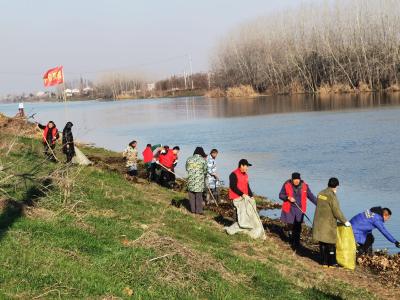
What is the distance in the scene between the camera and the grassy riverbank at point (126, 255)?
666 cm

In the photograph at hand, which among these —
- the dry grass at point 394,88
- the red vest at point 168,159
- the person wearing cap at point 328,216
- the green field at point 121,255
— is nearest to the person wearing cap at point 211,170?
the red vest at point 168,159

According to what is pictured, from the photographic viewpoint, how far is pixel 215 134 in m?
41.8

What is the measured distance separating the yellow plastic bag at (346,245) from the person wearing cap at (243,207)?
1926 mm

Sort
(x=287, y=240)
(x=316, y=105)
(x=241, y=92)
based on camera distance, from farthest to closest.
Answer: (x=241, y=92) < (x=316, y=105) < (x=287, y=240)

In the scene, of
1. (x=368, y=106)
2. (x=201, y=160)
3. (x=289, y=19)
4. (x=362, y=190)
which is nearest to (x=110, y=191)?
(x=201, y=160)

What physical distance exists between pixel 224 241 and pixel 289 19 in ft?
289

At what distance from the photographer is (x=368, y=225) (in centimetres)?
1111

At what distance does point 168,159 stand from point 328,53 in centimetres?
7129

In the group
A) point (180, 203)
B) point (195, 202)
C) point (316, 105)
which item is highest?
point (316, 105)

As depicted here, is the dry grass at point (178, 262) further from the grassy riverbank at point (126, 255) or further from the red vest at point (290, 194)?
the red vest at point (290, 194)

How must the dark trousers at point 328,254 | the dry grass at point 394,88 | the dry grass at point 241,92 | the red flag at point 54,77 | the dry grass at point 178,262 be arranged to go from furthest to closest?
1. the dry grass at point 241,92
2. the dry grass at point 394,88
3. the red flag at point 54,77
4. the dark trousers at point 328,254
5. the dry grass at point 178,262

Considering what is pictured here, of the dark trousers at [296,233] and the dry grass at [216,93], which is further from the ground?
the dry grass at [216,93]

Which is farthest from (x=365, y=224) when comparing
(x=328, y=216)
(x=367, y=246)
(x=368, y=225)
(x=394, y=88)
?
(x=394, y=88)

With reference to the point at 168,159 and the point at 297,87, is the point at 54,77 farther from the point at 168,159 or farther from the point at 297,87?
the point at 297,87
